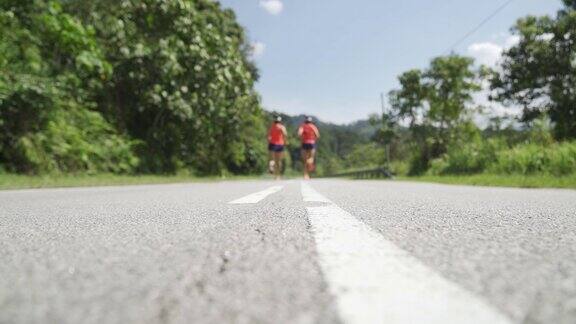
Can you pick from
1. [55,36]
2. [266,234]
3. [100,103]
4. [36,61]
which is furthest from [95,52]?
[266,234]

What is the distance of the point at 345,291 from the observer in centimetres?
101

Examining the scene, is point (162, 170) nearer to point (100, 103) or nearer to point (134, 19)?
point (100, 103)

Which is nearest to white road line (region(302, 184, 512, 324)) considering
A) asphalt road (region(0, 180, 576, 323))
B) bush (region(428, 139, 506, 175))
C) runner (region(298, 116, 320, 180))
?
asphalt road (region(0, 180, 576, 323))

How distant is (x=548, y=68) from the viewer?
1112 inches

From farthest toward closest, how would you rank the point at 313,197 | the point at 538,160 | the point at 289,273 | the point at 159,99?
the point at 159,99
the point at 538,160
the point at 313,197
the point at 289,273

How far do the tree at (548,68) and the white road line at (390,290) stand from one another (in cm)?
2770

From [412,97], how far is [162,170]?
89.8 ft

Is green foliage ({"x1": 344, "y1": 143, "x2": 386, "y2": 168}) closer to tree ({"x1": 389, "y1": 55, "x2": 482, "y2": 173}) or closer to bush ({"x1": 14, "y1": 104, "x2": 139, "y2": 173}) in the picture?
tree ({"x1": 389, "y1": 55, "x2": 482, "y2": 173})

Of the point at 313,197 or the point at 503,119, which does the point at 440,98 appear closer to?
the point at 503,119

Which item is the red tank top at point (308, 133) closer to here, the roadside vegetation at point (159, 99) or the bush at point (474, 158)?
the roadside vegetation at point (159, 99)

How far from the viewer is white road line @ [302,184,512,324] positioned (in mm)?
842

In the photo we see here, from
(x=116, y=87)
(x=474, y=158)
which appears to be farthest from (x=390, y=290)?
(x=474, y=158)

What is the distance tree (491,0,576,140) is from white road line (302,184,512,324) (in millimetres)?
27696

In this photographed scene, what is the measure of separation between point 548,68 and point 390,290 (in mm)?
31771
